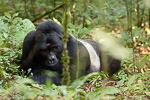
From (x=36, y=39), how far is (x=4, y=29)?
612 mm

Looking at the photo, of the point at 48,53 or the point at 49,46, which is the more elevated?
the point at 49,46

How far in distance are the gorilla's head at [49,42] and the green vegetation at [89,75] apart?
393 millimetres

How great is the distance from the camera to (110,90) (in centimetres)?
320

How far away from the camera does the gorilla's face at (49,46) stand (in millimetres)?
5098

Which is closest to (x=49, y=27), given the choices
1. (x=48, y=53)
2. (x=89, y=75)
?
(x=48, y=53)

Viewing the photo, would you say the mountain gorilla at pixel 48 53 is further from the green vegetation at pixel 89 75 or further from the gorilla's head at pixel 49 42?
the green vegetation at pixel 89 75

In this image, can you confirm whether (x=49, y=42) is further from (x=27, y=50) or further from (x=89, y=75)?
(x=89, y=75)

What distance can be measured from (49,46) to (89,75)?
2.28m

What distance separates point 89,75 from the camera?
294cm

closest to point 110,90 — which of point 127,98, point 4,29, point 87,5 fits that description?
point 127,98

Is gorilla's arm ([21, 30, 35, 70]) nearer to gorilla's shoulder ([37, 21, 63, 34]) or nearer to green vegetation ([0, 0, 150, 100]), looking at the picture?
green vegetation ([0, 0, 150, 100])

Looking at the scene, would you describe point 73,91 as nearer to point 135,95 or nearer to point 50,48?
point 135,95

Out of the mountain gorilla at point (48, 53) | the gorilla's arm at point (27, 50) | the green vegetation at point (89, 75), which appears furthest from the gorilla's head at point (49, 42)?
the green vegetation at point (89, 75)

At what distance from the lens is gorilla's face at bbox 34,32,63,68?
5098mm
